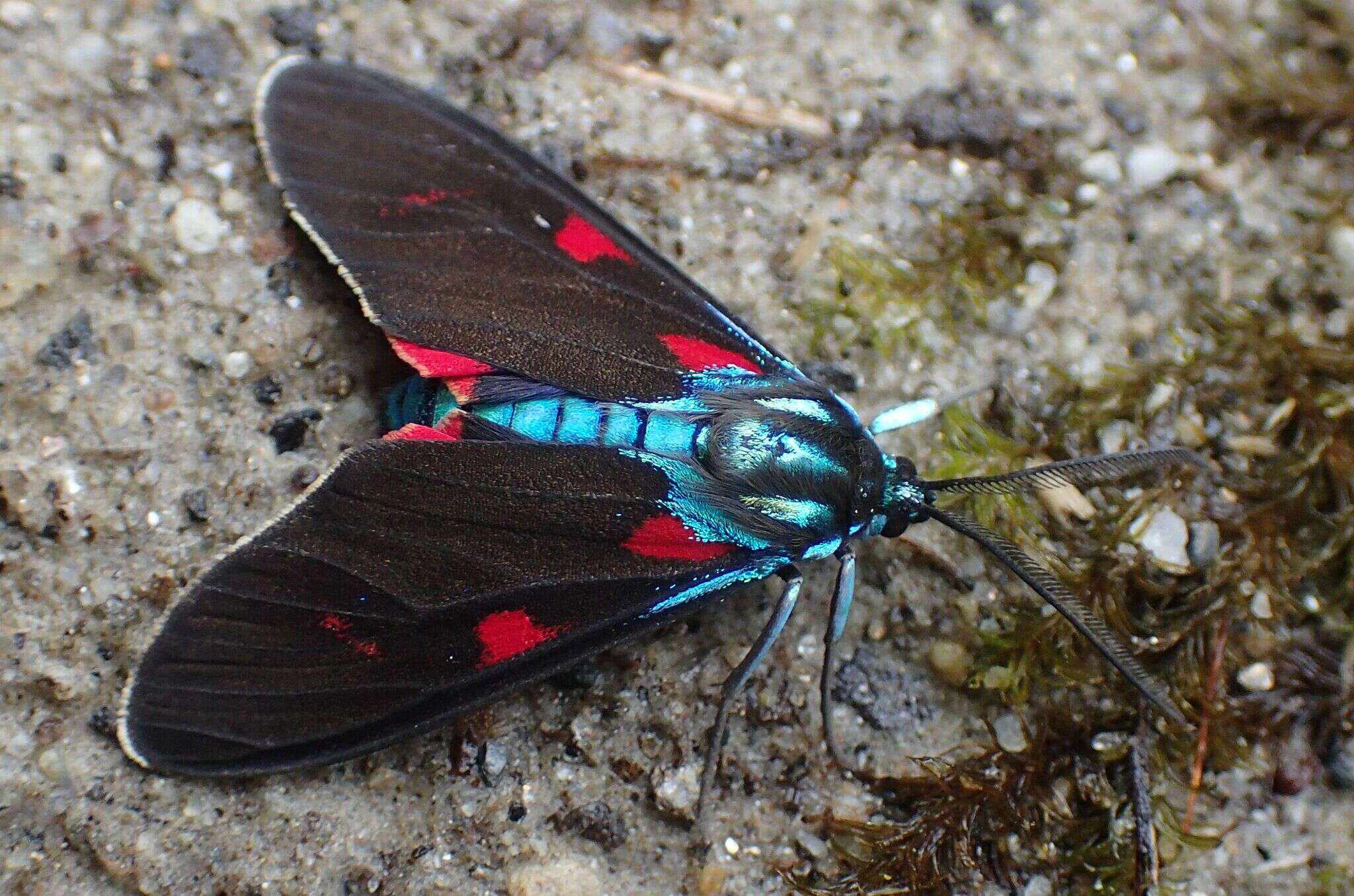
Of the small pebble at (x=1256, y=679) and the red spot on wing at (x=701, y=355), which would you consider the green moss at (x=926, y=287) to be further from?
the small pebble at (x=1256, y=679)

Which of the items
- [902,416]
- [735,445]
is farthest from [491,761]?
[902,416]

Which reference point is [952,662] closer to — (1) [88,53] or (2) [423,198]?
(2) [423,198]

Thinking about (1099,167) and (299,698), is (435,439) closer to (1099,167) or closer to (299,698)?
(299,698)

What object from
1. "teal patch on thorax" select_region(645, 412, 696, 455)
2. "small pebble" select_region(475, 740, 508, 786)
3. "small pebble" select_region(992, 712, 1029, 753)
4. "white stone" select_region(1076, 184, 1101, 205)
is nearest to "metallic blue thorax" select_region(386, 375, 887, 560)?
"teal patch on thorax" select_region(645, 412, 696, 455)

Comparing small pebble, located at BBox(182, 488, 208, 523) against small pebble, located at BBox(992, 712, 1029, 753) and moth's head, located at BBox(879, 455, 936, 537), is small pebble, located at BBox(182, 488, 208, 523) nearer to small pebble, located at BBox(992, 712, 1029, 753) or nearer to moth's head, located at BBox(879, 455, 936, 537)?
moth's head, located at BBox(879, 455, 936, 537)

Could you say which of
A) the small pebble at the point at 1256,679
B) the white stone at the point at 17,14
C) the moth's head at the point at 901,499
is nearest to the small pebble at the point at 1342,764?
the small pebble at the point at 1256,679
